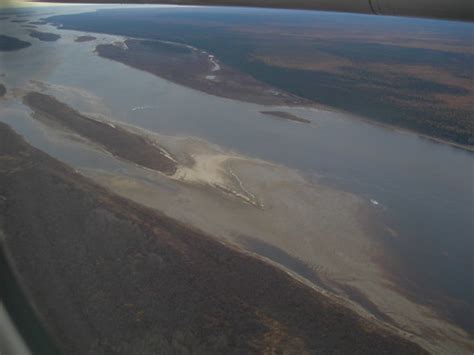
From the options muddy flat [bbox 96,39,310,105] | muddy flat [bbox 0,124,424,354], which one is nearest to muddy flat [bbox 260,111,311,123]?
muddy flat [bbox 96,39,310,105]

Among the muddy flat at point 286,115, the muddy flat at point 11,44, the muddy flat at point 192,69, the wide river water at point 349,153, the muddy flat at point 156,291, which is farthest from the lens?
the muddy flat at point 11,44

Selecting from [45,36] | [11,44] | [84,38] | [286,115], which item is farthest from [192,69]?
[45,36]

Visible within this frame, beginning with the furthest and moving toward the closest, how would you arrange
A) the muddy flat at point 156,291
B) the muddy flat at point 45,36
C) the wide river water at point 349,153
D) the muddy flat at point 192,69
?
1. the muddy flat at point 45,36
2. the muddy flat at point 192,69
3. the wide river water at point 349,153
4. the muddy flat at point 156,291

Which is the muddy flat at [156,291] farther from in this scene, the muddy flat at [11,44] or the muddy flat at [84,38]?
the muddy flat at [84,38]

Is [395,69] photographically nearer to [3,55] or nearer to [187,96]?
[187,96]

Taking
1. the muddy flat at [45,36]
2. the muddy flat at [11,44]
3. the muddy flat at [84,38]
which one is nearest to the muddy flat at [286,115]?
the muddy flat at [11,44]

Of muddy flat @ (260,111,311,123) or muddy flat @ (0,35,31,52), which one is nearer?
muddy flat @ (260,111,311,123)

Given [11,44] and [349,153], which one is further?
[11,44]

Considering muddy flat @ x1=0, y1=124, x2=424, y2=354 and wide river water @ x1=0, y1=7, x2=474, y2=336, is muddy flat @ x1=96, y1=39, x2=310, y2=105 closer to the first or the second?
wide river water @ x1=0, y1=7, x2=474, y2=336

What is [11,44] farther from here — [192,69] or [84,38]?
[192,69]
